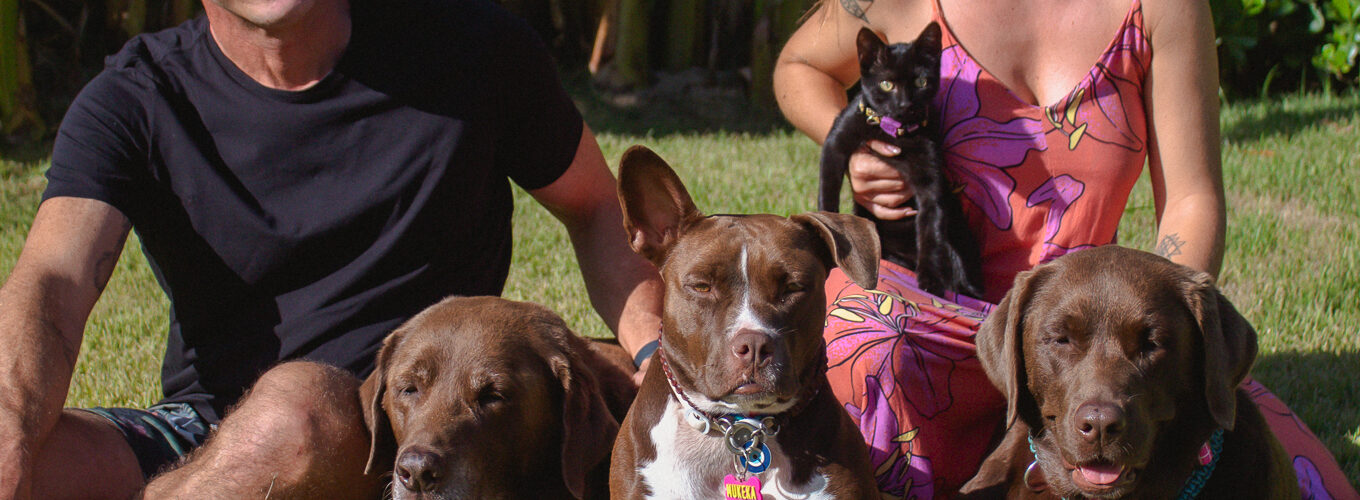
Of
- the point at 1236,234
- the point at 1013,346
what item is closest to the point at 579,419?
the point at 1013,346

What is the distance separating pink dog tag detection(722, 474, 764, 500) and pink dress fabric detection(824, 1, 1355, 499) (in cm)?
84

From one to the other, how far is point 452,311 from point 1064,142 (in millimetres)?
2233

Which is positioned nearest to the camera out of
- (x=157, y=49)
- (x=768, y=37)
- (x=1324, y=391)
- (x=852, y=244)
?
(x=852, y=244)

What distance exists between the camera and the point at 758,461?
3.08 m

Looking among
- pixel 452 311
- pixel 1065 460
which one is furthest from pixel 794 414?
pixel 452 311

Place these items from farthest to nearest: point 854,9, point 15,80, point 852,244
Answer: point 15,80
point 854,9
point 852,244

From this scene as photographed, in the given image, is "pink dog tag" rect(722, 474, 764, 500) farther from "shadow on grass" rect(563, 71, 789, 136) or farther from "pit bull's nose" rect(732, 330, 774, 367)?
"shadow on grass" rect(563, 71, 789, 136)

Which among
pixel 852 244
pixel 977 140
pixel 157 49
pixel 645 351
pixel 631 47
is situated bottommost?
pixel 631 47

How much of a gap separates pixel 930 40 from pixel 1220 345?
1.63 metres

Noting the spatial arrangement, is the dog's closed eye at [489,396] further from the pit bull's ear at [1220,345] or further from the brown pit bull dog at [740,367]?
the pit bull's ear at [1220,345]

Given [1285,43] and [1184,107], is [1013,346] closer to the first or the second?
[1184,107]

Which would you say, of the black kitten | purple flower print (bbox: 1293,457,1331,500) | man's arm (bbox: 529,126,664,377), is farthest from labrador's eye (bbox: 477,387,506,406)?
purple flower print (bbox: 1293,457,1331,500)

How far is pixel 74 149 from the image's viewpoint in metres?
3.78

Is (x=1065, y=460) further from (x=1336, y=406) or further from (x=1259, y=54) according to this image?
(x=1259, y=54)
